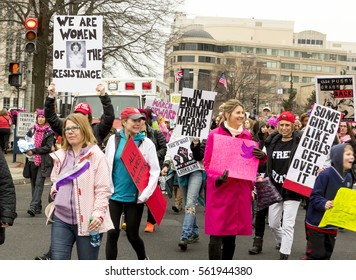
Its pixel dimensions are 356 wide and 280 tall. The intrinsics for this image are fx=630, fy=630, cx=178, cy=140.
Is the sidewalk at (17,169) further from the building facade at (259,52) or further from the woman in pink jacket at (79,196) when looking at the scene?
the building facade at (259,52)

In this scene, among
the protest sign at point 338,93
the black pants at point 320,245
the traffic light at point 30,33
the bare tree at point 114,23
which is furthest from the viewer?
the bare tree at point 114,23

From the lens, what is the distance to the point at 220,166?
614 cm

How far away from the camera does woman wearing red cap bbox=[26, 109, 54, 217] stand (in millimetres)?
10430

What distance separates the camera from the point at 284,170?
7656 mm

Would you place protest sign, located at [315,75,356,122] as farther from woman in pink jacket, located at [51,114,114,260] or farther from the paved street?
woman in pink jacket, located at [51,114,114,260]

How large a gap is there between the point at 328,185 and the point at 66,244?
2.54m

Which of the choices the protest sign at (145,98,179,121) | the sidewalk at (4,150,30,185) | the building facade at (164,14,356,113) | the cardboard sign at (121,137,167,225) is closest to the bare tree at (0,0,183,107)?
the sidewalk at (4,150,30,185)

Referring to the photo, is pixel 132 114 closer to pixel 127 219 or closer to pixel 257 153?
pixel 127 219

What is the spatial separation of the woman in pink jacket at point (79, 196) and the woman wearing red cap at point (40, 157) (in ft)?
18.0

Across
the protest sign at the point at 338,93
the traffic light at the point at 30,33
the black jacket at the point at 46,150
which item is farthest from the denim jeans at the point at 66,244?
the traffic light at the point at 30,33

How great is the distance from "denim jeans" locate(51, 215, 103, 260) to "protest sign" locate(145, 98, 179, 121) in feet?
38.7

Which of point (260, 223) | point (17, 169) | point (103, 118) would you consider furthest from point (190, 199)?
point (17, 169)

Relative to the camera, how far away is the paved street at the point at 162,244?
25.8 feet

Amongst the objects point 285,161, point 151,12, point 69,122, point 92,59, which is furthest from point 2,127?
point 69,122
